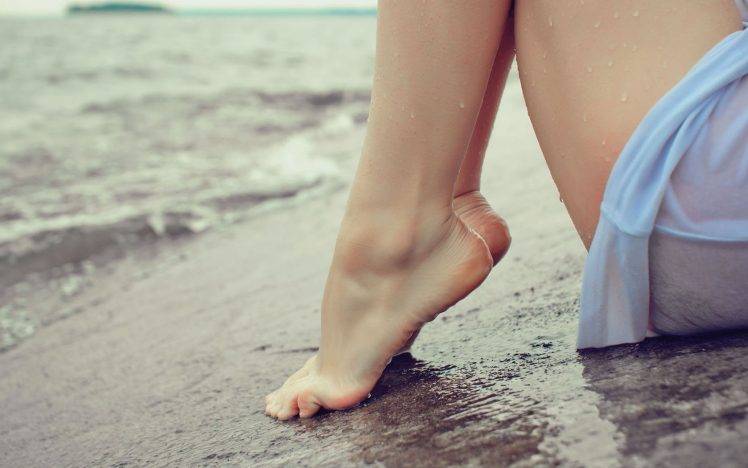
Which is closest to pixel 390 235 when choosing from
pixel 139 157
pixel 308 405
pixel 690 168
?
pixel 308 405

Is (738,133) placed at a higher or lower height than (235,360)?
higher

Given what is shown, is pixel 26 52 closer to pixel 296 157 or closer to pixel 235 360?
pixel 296 157

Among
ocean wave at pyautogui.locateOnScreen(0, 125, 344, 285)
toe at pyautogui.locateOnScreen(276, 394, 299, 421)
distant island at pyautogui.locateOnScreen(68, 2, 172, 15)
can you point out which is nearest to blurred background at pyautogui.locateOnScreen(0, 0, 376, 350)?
ocean wave at pyautogui.locateOnScreen(0, 125, 344, 285)

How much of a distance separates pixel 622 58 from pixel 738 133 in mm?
164

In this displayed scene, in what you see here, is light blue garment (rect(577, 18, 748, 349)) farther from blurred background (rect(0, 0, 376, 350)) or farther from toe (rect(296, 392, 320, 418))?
blurred background (rect(0, 0, 376, 350))

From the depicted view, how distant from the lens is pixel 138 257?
10.9 ft

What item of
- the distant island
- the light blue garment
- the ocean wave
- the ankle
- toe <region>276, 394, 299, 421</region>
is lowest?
the ocean wave

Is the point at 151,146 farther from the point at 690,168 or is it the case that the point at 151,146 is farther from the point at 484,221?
the point at 690,168

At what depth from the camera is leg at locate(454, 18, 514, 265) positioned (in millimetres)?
1326

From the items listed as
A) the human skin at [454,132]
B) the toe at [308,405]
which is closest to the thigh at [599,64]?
the human skin at [454,132]

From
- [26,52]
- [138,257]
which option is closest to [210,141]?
[138,257]

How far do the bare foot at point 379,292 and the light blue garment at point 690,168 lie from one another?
0.31 metres

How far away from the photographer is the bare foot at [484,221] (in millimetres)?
1367

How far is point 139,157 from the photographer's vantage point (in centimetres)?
597
